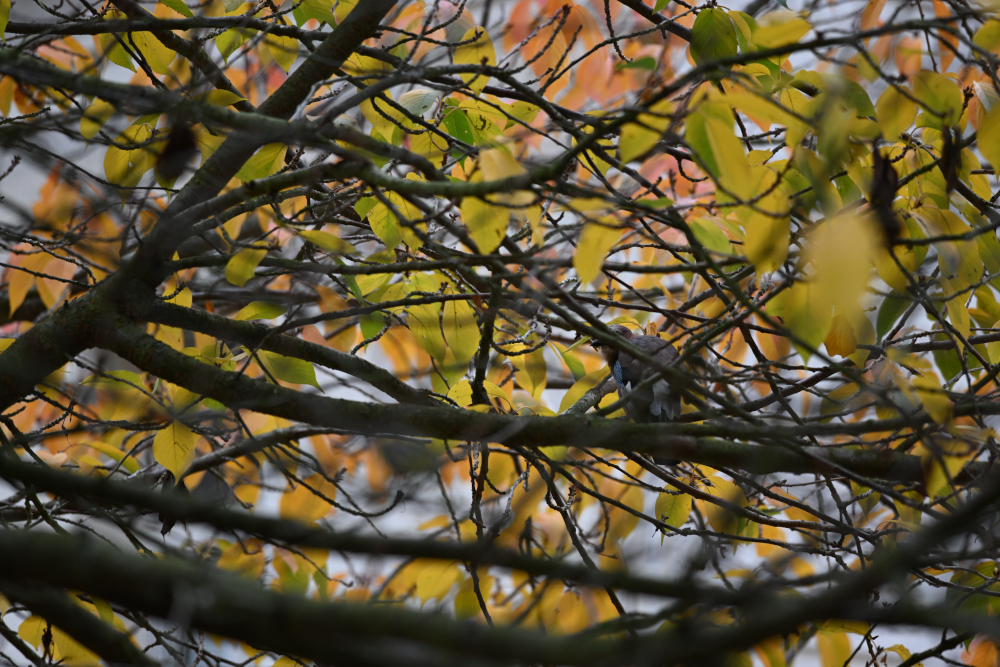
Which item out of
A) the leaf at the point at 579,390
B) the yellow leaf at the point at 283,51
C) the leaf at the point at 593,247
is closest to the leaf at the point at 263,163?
the yellow leaf at the point at 283,51

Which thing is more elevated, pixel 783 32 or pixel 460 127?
pixel 460 127

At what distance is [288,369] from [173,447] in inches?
11.3

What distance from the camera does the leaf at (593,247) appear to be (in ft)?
2.88

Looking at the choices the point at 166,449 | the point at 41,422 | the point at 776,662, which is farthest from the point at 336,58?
the point at 41,422

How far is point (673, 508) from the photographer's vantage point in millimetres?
1584

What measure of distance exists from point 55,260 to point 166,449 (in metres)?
0.86

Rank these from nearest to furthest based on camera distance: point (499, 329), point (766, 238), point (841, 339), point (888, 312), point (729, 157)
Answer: point (729, 157), point (766, 238), point (841, 339), point (888, 312), point (499, 329)

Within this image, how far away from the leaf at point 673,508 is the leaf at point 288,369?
2.79 ft

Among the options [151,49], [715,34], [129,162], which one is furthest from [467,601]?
[151,49]

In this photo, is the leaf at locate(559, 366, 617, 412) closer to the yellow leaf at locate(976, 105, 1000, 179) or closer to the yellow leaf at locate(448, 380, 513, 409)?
the yellow leaf at locate(448, 380, 513, 409)

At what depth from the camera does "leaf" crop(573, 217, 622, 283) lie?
88 centimetres

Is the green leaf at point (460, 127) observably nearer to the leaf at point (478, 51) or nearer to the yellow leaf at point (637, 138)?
the leaf at point (478, 51)

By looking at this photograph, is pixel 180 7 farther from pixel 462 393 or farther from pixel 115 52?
pixel 462 393

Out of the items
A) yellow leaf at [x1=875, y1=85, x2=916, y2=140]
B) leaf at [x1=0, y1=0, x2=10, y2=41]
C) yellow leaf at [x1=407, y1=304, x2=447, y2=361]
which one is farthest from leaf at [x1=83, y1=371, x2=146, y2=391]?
yellow leaf at [x1=875, y1=85, x2=916, y2=140]
